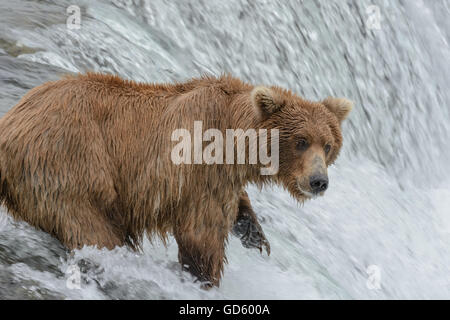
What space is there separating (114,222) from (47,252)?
0.48 meters

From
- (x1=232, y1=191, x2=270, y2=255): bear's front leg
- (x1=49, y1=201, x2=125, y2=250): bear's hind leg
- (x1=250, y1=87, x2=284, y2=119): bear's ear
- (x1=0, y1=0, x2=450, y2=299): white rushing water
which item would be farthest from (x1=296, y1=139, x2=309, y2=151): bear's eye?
(x1=49, y1=201, x2=125, y2=250): bear's hind leg

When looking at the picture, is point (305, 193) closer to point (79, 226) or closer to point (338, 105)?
point (338, 105)

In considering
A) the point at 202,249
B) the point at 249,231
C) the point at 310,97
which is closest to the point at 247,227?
the point at 249,231

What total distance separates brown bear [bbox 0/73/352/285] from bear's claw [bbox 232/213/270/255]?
48 cm

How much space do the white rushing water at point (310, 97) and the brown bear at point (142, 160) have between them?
9.0 inches

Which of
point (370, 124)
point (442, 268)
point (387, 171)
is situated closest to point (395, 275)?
point (442, 268)

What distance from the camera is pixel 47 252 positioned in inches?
190

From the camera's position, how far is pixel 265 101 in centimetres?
512

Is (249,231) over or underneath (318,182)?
underneath

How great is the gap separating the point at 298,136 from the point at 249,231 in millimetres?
1020

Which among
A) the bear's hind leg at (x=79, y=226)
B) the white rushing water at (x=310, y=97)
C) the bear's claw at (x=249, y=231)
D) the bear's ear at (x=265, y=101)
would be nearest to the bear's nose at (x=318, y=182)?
the bear's ear at (x=265, y=101)

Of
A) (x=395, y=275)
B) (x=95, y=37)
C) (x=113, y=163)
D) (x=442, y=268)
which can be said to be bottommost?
(x=442, y=268)

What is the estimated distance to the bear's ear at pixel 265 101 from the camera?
200 inches
